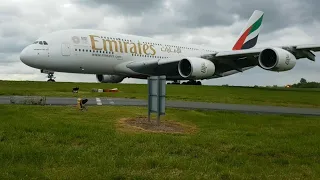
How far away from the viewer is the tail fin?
42.6 m

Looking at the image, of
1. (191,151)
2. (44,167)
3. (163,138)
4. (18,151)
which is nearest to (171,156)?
(191,151)

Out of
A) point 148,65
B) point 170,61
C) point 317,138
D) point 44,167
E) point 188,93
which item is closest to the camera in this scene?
point 44,167

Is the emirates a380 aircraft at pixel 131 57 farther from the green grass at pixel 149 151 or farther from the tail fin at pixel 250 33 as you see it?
the green grass at pixel 149 151

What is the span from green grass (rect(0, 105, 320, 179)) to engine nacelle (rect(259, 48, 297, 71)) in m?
12.7

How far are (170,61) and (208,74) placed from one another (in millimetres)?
3319

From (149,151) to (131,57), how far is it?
82.4 ft

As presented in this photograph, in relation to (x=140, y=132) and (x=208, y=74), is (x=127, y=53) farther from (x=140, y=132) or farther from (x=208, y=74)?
(x=140, y=132)

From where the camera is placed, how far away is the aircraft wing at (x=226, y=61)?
83.2 feet

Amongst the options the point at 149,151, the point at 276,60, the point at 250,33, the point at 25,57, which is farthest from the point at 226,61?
the point at 149,151

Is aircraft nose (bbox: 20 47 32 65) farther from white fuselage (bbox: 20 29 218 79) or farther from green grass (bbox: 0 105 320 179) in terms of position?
green grass (bbox: 0 105 320 179)

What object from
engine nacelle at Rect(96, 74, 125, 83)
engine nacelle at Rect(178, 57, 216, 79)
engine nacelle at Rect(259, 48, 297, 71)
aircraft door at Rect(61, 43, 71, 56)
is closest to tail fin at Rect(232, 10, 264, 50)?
engine nacelle at Rect(96, 74, 125, 83)

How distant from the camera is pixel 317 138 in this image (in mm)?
9000

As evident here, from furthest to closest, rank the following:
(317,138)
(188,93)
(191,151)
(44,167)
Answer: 1. (188,93)
2. (317,138)
3. (191,151)
4. (44,167)

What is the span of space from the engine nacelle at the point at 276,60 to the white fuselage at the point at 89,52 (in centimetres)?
1150
